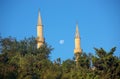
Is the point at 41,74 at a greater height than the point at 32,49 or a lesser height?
lesser

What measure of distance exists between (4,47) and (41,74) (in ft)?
83.2

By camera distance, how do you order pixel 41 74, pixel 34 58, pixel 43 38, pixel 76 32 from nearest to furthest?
pixel 41 74 → pixel 34 58 → pixel 43 38 → pixel 76 32

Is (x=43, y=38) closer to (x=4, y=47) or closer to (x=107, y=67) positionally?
(x=4, y=47)

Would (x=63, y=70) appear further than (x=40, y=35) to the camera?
No

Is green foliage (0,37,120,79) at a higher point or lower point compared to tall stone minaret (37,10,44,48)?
lower

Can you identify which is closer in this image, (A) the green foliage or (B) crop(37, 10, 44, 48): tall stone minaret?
(A) the green foliage

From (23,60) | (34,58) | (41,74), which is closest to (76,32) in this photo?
(34,58)

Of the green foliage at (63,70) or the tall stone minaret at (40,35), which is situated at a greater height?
the tall stone minaret at (40,35)

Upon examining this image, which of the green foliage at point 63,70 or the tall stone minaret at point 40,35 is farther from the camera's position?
the tall stone minaret at point 40,35

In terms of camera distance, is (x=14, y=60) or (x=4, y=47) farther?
(x=4, y=47)

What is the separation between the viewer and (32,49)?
74.6 meters

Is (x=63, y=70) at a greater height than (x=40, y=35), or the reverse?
(x=40, y=35)

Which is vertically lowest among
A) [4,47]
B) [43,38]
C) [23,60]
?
[23,60]

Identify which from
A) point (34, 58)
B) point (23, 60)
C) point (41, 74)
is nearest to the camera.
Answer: point (41, 74)
